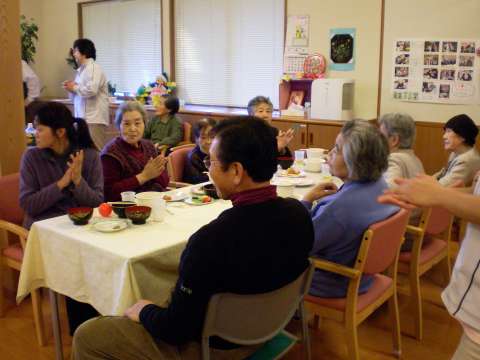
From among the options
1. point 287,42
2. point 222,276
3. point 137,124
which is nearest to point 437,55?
point 287,42

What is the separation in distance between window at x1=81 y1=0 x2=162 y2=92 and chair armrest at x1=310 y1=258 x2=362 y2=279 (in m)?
5.30

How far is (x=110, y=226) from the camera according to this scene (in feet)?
7.06

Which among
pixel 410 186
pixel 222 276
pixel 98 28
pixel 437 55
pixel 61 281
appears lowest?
pixel 61 281

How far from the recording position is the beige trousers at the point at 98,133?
595cm

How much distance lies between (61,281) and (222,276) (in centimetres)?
Result: 98

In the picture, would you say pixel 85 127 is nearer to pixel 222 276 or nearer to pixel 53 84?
pixel 222 276

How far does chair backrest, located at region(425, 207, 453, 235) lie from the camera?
2.76 metres

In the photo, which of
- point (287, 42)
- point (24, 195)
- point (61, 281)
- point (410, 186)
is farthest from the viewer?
point (287, 42)

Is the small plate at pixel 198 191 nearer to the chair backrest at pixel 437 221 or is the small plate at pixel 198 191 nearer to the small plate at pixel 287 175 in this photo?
the small plate at pixel 287 175

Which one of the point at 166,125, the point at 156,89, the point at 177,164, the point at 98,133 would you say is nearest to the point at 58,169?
the point at 177,164

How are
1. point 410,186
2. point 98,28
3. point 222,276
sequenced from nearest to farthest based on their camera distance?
point 410,186
point 222,276
point 98,28

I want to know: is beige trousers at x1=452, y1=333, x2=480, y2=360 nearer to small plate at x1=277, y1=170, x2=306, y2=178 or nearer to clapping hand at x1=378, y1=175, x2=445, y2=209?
clapping hand at x1=378, y1=175, x2=445, y2=209

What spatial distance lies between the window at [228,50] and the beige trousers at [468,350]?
4.70 m

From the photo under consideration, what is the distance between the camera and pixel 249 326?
1580 mm
